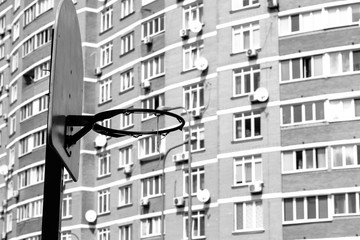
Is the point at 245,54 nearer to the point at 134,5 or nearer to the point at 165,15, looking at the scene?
the point at 165,15

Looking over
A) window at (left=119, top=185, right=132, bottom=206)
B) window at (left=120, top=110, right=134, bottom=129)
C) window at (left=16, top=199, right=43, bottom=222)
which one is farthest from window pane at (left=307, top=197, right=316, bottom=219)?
window at (left=16, top=199, right=43, bottom=222)

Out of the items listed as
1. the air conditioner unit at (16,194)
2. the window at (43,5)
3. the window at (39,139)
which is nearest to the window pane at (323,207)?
the window at (39,139)

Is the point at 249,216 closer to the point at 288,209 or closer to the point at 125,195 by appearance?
the point at 288,209

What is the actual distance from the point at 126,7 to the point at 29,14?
1110cm

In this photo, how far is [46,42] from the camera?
67.8 meters

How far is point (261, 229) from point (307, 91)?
7.30m

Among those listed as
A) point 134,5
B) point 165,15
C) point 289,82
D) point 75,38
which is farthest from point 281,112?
point 75,38

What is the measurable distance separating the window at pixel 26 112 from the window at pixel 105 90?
6.77 metres

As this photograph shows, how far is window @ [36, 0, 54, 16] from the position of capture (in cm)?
6810

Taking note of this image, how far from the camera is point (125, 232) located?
58.8m

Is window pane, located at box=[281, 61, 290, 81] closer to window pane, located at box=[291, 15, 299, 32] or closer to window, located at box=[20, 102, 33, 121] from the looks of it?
window pane, located at box=[291, 15, 299, 32]

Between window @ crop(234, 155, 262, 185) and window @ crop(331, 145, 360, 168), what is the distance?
4.30 m

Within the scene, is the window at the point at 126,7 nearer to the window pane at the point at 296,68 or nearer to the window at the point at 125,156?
the window at the point at 125,156

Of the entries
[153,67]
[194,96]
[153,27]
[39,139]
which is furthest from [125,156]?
[39,139]
